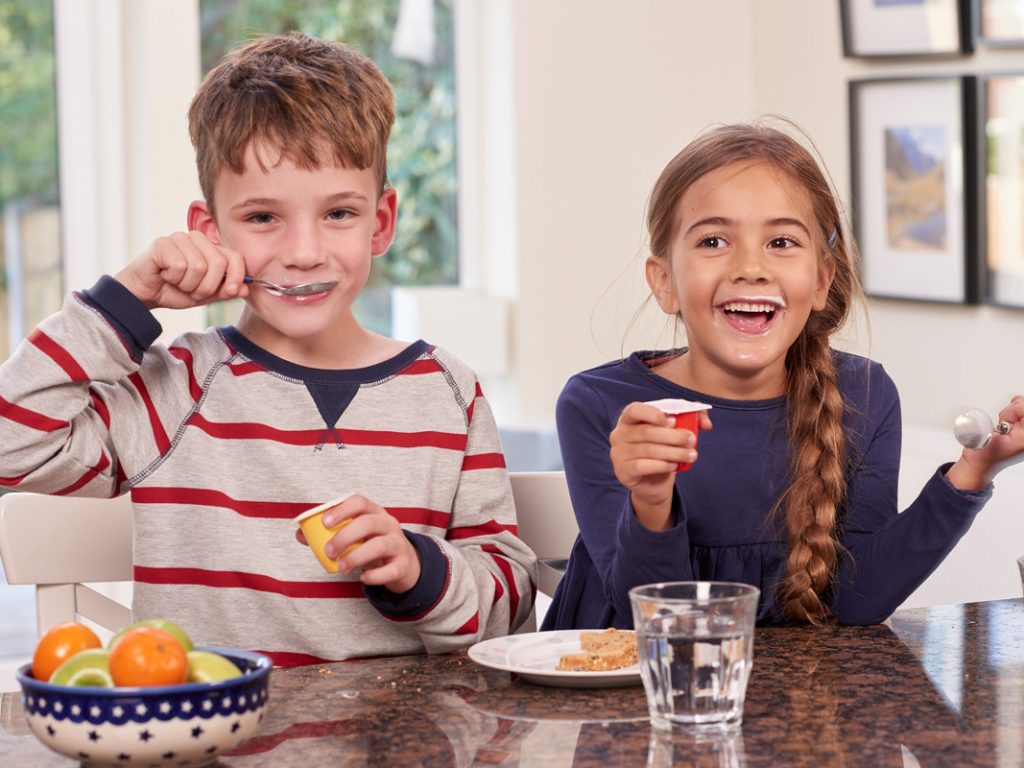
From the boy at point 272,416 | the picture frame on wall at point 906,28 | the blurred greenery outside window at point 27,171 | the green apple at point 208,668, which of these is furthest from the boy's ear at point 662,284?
the blurred greenery outside window at point 27,171

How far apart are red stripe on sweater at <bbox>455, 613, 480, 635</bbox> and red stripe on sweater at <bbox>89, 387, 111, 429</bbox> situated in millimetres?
402

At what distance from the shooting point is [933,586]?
1.64 metres

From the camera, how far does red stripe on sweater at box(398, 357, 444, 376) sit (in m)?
1.52

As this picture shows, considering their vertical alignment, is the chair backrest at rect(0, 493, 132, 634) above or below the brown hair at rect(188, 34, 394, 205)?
below

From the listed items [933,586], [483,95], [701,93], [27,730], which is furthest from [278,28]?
[27,730]

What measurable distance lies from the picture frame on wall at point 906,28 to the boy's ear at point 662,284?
155cm

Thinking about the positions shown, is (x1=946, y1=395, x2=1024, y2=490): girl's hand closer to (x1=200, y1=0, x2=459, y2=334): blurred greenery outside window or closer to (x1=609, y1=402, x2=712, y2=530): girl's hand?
(x1=609, y1=402, x2=712, y2=530): girl's hand

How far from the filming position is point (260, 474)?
144 cm

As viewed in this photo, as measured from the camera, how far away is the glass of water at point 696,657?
0.94 meters

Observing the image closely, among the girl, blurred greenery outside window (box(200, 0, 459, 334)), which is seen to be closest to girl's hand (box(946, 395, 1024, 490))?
the girl

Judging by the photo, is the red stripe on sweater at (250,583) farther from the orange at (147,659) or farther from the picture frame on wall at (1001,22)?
the picture frame on wall at (1001,22)

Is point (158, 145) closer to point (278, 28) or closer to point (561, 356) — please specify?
point (278, 28)

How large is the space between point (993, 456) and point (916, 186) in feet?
6.03

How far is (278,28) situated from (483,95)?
56 centimetres
